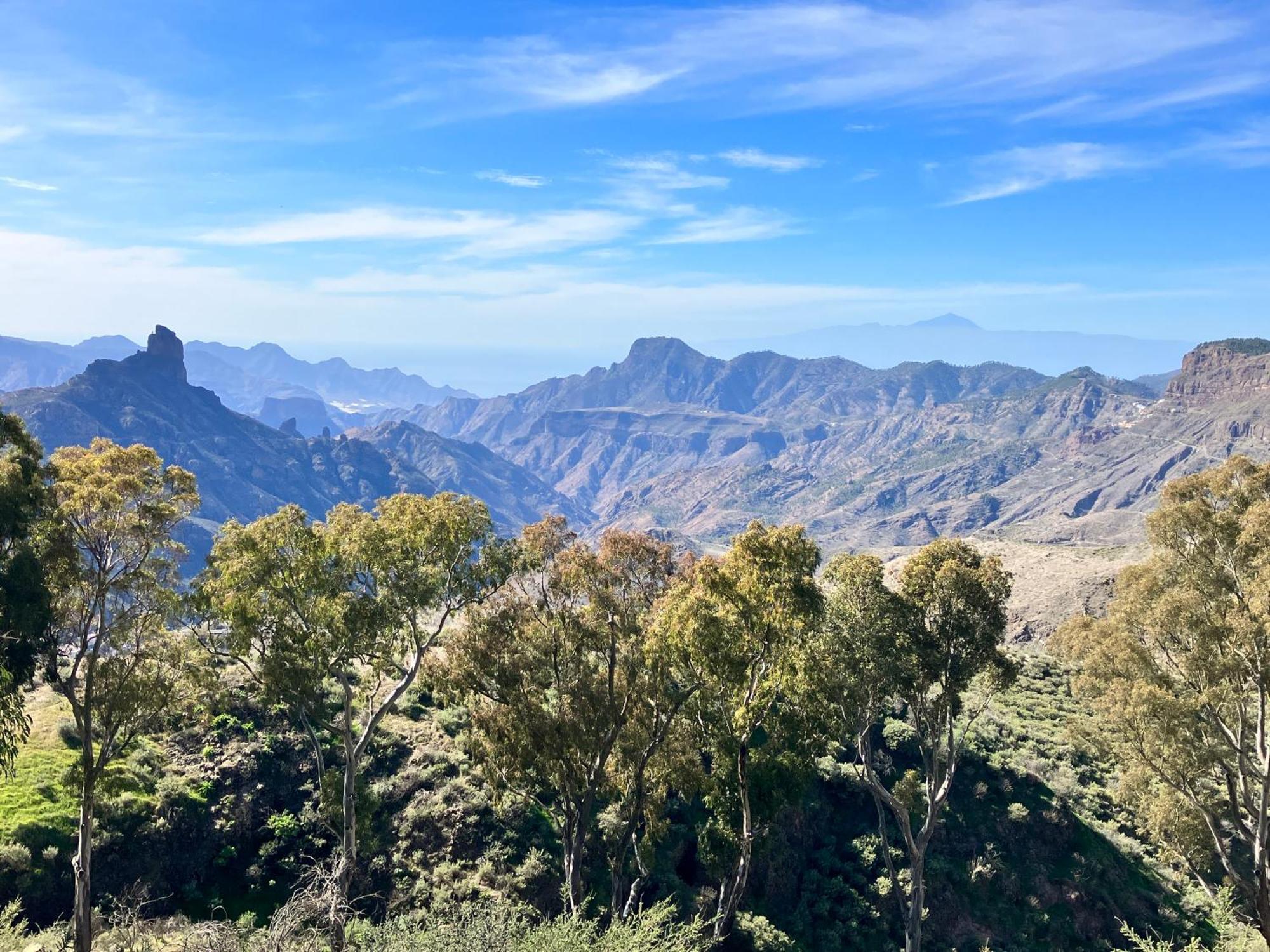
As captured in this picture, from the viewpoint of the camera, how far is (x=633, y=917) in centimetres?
2214

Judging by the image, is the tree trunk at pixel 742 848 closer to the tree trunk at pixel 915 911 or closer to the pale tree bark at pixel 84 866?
the tree trunk at pixel 915 911

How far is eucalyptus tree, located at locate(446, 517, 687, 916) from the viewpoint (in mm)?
22906

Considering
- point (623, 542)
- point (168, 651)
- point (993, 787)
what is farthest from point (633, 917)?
point (993, 787)

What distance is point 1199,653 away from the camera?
22.8 meters

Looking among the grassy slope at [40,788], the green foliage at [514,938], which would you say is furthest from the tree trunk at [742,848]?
the grassy slope at [40,788]

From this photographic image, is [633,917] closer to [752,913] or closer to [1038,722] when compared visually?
[752,913]

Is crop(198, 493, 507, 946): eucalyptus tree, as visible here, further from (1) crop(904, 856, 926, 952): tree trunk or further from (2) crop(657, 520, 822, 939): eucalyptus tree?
(1) crop(904, 856, 926, 952): tree trunk

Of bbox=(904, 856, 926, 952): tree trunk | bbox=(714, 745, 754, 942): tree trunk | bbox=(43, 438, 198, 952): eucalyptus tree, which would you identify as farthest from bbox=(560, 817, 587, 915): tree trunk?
bbox=(43, 438, 198, 952): eucalyptus tree

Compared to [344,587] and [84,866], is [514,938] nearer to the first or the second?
[344,587]

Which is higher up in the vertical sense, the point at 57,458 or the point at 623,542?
the point at 57,458

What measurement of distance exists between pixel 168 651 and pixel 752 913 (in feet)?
70.4

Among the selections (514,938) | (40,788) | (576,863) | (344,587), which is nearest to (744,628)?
(576,863)

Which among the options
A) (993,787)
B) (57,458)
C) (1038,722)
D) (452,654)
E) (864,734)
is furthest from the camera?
(1038,722)

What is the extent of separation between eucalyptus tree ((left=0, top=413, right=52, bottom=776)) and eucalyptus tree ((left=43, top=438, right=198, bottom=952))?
931mm
